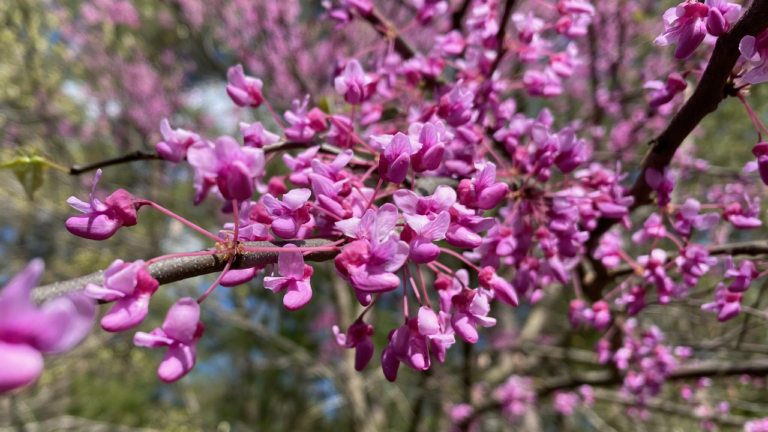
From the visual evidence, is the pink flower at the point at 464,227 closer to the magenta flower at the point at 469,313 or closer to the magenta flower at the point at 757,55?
the magenta flower at the point at 469,313

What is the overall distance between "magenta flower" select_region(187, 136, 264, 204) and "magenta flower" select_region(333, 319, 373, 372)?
380mm

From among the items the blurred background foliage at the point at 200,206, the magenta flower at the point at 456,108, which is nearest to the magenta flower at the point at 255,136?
the magenta flower at the point at 456,108

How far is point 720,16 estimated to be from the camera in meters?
0.73

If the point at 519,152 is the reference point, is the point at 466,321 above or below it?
below

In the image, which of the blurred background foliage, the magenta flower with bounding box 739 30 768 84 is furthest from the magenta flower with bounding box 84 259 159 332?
the blurred background foliage

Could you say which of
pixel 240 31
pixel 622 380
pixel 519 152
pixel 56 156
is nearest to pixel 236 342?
pixel 56 156

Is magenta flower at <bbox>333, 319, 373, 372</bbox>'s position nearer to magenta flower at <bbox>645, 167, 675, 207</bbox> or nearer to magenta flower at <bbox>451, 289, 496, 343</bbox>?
magenta flower at <bbox>451, 289, 496, 343</bbox>

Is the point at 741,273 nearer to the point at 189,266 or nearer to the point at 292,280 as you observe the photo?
the point at 292,280

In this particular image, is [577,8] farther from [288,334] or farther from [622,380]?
[288,334]

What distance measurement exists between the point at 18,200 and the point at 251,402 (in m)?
4.46

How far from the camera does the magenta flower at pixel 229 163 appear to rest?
22.5 inches

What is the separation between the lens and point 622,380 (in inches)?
86.8

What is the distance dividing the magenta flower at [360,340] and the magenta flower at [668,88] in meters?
0.92

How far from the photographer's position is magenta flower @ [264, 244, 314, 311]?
0.65 metres
